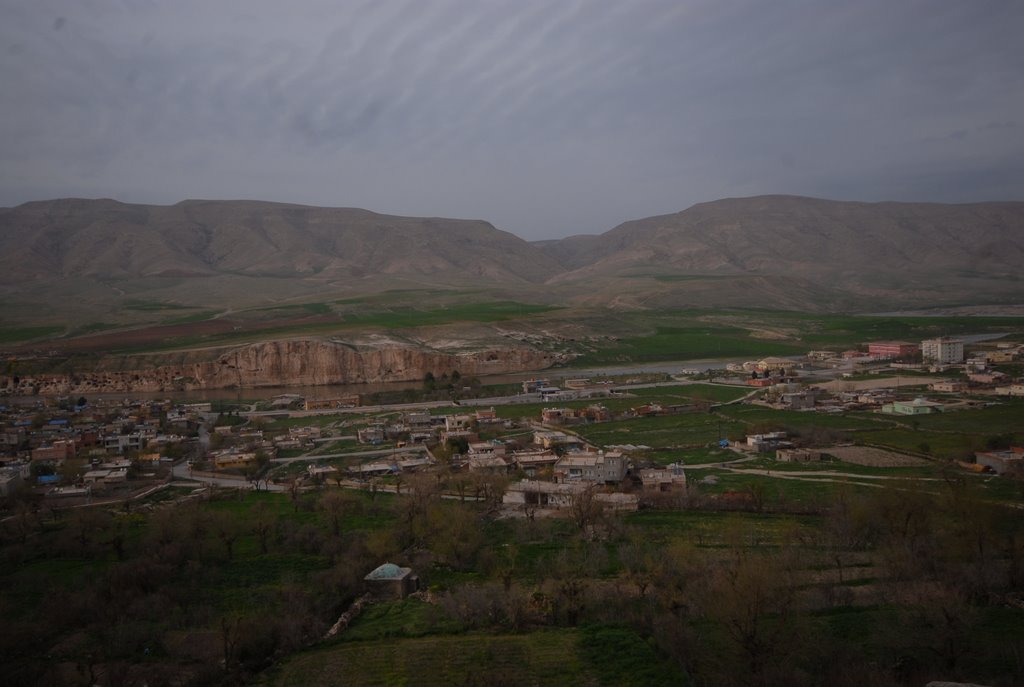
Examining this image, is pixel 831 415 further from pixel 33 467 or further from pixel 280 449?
pixel 33 467

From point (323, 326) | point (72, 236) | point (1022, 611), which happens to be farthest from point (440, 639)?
point (72, 236)

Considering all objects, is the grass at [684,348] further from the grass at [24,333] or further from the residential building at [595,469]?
the grass at [24,333]

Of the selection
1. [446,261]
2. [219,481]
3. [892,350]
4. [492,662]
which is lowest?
[219,481]

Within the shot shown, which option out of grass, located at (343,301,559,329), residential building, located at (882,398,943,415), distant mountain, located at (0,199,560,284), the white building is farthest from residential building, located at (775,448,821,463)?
distant mountain, located at (0,199,560,284)

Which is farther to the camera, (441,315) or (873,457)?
(441,315)

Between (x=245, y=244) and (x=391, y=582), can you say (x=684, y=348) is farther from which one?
(x=245, y=244)

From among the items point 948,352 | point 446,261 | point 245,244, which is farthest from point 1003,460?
point 245,244
